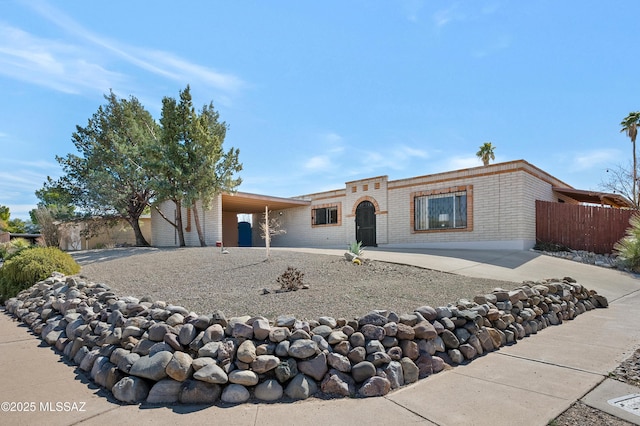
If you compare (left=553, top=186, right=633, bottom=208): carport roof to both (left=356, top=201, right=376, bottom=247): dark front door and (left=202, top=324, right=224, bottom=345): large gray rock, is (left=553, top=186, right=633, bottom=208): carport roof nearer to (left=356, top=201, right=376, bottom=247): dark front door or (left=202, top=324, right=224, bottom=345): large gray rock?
(left=356, top=201, right=376, bottom=247): dark front door

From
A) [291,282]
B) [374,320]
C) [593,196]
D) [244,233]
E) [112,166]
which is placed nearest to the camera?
[374,320]

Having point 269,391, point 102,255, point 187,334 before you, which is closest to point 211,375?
point 269,391

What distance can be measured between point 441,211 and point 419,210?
1.03 metres

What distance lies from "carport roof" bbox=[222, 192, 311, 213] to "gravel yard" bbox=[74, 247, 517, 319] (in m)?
7.93

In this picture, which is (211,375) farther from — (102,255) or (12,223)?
(12,223)

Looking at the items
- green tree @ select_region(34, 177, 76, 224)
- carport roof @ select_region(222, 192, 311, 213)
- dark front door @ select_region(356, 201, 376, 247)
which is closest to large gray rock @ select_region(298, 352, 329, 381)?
carport roof @ select_region(222, 192, 311, 213)

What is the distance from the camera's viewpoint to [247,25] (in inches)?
301

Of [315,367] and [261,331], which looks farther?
[261,331]

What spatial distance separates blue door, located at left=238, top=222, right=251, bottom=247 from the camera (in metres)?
24.4

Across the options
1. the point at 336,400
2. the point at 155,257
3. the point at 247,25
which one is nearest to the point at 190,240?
the point at 155,257

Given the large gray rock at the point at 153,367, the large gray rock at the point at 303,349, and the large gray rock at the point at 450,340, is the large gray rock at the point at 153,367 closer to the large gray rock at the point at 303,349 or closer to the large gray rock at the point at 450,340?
the large gray rock at the point at 303,349

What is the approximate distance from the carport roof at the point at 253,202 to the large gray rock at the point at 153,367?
44.7 ft

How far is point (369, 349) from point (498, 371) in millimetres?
1346

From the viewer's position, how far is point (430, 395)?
301 cm
